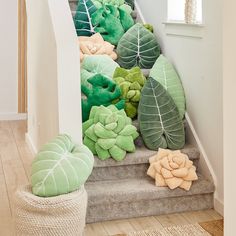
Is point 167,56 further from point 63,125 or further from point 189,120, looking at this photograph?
point 63,125

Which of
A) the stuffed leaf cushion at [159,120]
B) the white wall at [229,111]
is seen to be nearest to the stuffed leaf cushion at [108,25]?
the stuffed leaf cushion at [159,120]

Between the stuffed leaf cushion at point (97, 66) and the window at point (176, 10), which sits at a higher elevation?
the window at point (176, 10)

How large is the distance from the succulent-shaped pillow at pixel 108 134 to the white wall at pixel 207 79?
51 centimetres

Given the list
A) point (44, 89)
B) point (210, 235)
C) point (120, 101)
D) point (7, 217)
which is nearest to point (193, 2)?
point (120, 101)

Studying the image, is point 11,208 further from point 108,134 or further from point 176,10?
point 176,10

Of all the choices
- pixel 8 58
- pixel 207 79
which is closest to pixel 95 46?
pixel 207 79

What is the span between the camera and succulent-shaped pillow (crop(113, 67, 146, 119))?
9.40 feet

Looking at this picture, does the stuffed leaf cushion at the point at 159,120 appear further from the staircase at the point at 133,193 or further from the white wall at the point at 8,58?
the white wall at the point at 8,58

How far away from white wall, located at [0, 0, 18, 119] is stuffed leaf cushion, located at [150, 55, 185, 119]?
3.09m

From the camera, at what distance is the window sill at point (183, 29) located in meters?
2.62

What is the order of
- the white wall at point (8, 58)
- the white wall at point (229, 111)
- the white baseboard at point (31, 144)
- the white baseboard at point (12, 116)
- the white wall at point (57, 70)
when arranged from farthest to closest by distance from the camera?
the white baseboard at point (12, 116) → the white wall at point (8, 58) → the white baseboard at point (31, 144) → the white wall at point (57, 70) → the white wall at point (229, 111)

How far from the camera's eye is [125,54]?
326 cm

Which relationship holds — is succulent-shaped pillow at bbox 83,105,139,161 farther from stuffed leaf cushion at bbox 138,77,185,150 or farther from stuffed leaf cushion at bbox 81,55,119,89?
stuffed leaf cushion at bbox 81,55,119,89

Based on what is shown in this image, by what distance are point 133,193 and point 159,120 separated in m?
0.58
